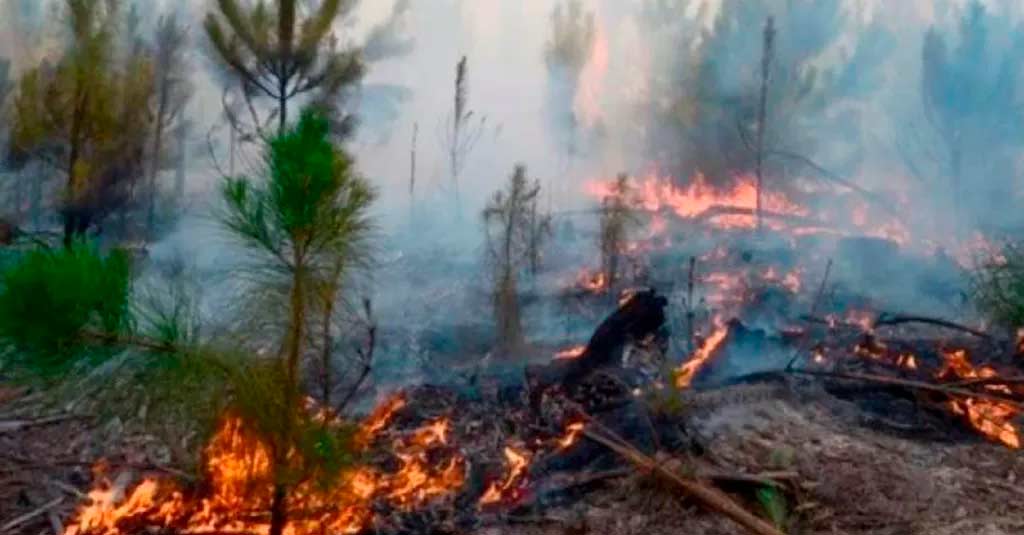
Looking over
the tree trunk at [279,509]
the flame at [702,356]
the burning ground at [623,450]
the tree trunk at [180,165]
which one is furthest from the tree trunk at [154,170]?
the tree trunk at [279,509]

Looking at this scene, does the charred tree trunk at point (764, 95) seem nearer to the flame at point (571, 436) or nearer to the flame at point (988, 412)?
the flame at point (988, 412)

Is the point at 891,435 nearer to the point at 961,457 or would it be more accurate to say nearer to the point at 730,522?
the point at 961,457

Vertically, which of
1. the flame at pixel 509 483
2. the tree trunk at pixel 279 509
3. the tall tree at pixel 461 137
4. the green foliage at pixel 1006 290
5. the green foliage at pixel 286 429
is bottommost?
the flame at pixel 509 483

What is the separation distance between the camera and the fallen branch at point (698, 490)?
4.16 metres

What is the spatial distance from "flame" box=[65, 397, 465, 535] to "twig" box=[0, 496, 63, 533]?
0.16 m

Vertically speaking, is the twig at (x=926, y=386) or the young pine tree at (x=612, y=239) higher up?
the young pine tree at (x=612, y=239)

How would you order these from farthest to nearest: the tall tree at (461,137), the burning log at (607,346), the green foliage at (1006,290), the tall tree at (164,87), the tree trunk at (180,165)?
1. the tall tree at (461,137)
2. the tree trunk at (180,165)
3. the tall tree at (164,87)
4. the burning log at (607,346)
5. the green foliage at (1006,290)

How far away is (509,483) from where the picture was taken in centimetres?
510

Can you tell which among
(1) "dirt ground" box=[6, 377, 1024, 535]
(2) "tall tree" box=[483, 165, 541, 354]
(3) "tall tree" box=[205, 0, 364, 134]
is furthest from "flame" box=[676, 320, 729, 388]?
(3) "tall tree" box=[205, 0, 364, 134]

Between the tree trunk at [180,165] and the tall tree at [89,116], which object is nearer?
the tall tree at [89,116]

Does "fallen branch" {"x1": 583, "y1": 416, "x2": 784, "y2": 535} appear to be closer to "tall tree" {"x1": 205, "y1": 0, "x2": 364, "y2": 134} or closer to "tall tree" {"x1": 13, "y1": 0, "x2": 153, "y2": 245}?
"tall tree" {"x1": 205, "y1": 0, "x2": 364, "y2": 134}

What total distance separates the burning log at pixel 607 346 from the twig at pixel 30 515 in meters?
3.16

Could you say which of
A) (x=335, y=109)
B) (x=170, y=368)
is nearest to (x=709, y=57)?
(x=335, y=109)

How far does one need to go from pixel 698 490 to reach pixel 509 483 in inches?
42.3
